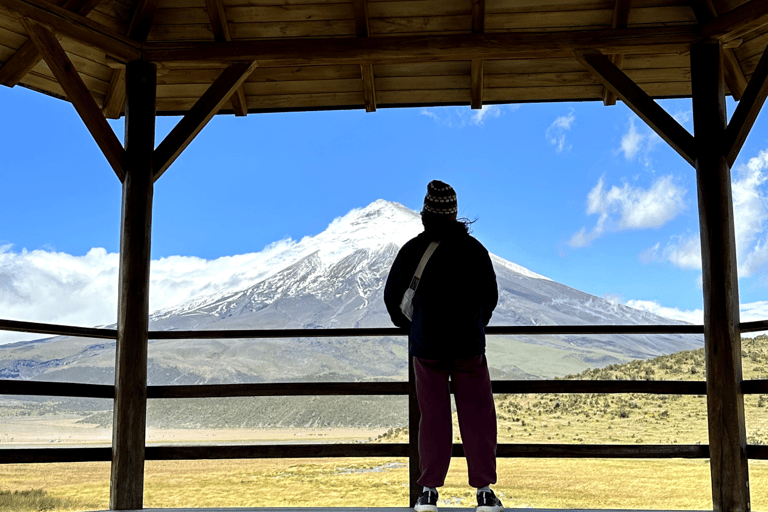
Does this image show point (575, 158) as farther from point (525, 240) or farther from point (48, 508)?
point (48, 508)

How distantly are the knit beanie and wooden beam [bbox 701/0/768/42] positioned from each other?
194 centimetres

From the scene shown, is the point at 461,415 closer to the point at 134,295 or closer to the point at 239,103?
the point at 134,295

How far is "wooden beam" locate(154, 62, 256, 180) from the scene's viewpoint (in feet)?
12.9

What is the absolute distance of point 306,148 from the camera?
6102 inches

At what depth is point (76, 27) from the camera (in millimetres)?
3672

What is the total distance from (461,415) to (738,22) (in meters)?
2.46

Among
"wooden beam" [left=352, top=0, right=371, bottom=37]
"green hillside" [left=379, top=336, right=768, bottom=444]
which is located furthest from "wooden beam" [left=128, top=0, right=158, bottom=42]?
"green hillside" [left=379, top=336, right=768, bottom=444]

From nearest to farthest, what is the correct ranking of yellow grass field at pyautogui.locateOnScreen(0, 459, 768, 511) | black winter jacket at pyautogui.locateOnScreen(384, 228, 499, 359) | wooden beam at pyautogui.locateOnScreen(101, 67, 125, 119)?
black winter jacket at pyautogui.locateOnScreen(384, 228, 499, 359), wooden beam at pyautogui.locateOnScreen(101, 67, 125, 119), yellow grass field at pyautogui.locateOnScreen(0, 459, 768, 511)

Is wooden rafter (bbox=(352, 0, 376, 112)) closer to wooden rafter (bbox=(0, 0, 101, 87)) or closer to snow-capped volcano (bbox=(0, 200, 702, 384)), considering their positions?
wooden rafter (bbox=(0, 0, 101, 87))

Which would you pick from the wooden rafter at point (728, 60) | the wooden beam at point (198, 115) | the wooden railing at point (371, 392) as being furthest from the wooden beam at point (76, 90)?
the wooden rafter at point (728, 60)

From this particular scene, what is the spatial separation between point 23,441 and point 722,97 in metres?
69.0

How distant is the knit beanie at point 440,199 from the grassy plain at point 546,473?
3092cm

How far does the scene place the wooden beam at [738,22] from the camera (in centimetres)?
359

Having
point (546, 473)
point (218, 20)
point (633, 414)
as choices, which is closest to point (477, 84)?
point (218, 20)
